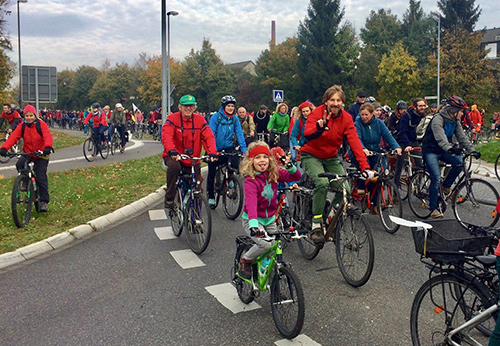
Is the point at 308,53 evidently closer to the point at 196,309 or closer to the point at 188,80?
the point at 188,80

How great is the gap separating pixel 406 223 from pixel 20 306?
366 cm

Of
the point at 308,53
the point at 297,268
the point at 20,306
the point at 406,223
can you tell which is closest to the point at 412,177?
the point at 297,268

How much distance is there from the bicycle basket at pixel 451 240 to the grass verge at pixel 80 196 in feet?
16.9

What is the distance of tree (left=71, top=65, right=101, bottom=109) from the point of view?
101 metres

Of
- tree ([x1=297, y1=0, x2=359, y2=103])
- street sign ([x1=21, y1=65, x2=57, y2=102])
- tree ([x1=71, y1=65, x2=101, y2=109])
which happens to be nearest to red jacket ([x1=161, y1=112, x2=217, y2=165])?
street sign ([x1=21, y1=65, x2=57, y2=102])

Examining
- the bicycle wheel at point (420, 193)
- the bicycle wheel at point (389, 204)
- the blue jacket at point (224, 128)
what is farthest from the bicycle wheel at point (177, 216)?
the bicycle wheel at point (420, 193)

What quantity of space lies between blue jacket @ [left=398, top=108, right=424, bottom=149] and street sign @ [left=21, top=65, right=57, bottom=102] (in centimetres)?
1779

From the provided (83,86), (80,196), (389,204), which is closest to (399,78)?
(80,196)

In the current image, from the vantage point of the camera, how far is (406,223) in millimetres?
2832

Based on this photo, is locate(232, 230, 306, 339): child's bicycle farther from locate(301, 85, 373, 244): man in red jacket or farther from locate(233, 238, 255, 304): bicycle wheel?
locate(301, 85, 373, 244): man in red jacket

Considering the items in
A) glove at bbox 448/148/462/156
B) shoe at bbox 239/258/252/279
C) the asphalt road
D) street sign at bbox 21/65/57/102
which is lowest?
the asphalt road

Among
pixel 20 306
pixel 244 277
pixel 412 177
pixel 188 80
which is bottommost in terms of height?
pixel 20 306

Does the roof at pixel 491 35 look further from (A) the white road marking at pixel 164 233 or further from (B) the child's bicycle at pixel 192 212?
(B) the child's bicycle at pixel 192 212

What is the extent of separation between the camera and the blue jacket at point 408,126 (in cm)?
890
